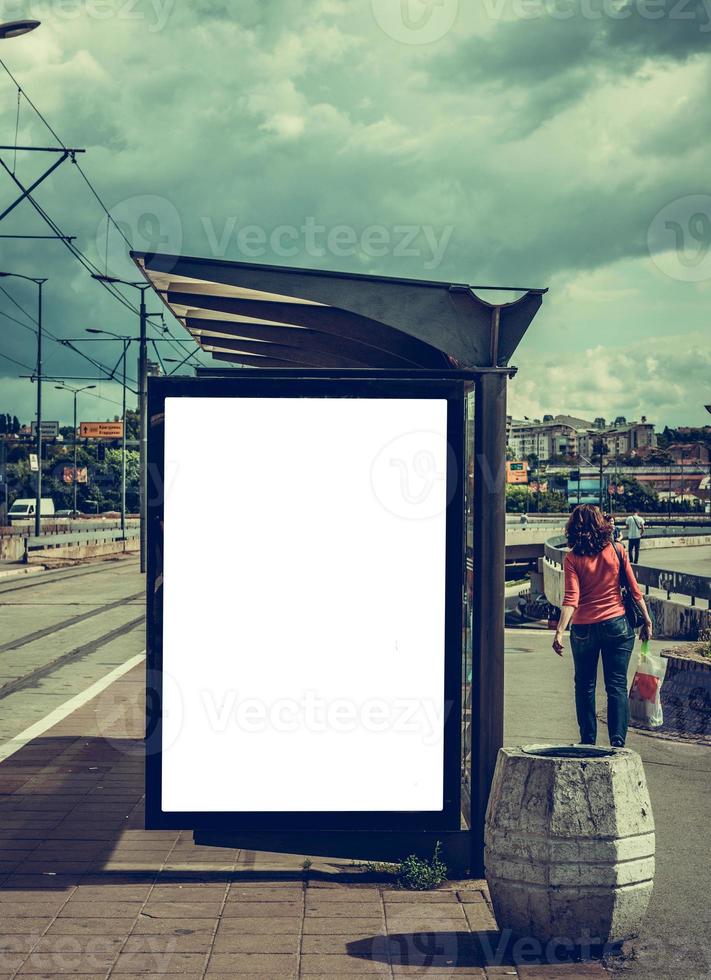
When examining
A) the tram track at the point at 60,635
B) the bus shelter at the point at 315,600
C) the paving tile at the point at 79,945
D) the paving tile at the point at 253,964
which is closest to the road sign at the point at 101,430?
the tram track at the point at 60,635

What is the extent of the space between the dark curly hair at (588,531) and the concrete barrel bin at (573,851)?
2.73 meters

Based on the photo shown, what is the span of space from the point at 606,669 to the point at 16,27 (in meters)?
12.4

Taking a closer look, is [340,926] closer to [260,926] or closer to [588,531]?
[260,926]

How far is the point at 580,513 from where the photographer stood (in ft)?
24.6

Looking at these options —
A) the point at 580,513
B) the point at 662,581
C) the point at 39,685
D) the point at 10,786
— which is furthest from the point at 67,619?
the point at 580,513

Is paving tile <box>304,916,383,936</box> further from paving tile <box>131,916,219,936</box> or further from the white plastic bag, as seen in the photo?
the white plastic bag

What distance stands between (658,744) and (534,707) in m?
1.94

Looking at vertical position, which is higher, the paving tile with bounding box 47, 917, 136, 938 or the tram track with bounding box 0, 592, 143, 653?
the paving tile with bounding box 47, 917, 136, 938

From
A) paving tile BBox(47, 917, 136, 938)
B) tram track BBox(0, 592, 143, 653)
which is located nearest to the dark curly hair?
paving tile BBox(47, 917, 136, 938)

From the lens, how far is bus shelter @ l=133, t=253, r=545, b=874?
17.7 feet

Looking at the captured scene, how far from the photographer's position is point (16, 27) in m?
15.6

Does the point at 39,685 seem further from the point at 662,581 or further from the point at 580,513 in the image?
the point at 662,581

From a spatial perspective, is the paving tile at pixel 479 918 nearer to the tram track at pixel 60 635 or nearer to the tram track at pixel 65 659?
the tram track at pixel 60 635

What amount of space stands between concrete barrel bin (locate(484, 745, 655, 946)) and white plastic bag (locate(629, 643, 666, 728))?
11.8ft
